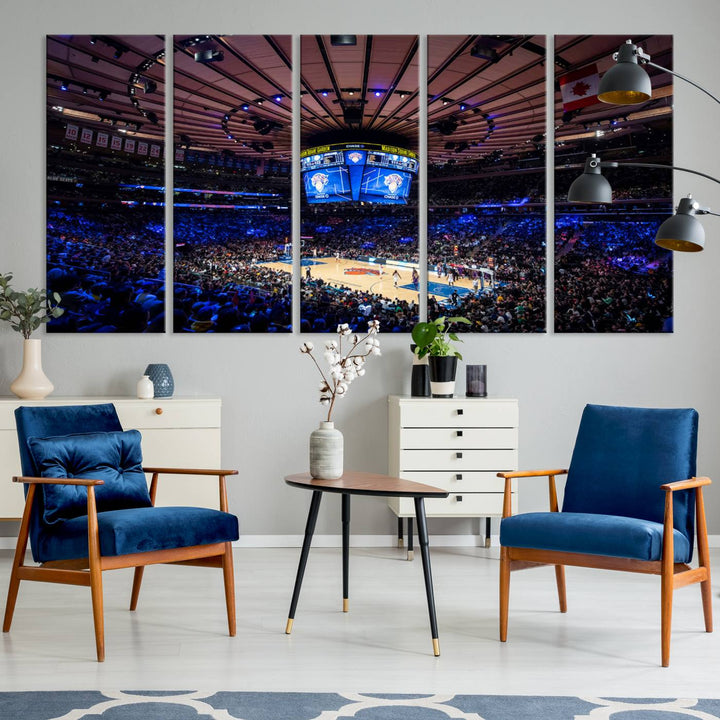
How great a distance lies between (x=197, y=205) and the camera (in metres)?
5.41

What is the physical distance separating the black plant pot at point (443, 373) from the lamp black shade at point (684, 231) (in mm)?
1537

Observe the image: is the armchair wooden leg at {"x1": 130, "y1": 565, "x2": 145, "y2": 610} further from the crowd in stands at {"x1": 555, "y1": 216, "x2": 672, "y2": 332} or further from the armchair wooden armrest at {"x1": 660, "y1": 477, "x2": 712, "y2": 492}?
the crowd in stands at {"x1": 555, "y1": 216, "x2": 672, "y2": 332}

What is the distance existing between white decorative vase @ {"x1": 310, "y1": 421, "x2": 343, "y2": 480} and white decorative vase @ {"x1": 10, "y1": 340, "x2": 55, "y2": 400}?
2207mm

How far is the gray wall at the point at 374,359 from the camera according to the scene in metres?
5.35

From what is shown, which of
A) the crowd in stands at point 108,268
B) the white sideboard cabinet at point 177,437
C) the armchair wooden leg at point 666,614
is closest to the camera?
the armchair wooden leg at point 666,614

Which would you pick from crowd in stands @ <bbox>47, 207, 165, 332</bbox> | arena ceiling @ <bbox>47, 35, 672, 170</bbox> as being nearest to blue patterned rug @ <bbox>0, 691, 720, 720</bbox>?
crowd in stands @ <bbox>47, 207, 165, 332</bbox>

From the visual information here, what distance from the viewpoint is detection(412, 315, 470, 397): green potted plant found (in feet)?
16.8

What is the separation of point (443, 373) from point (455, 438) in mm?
399

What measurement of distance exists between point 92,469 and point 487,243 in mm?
2898

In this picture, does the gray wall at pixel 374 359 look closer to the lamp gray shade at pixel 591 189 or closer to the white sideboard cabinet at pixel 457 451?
the white sideboard cabinet at pixel 457 451

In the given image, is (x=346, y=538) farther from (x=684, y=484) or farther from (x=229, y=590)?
(x=684, y=484)

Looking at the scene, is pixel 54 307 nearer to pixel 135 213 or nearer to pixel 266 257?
pixel 135 213

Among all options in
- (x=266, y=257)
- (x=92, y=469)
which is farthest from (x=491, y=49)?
(x=92, y=469)

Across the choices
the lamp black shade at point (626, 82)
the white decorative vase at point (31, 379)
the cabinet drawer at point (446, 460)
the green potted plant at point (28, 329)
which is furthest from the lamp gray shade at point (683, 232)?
the white decorative vase at point (31, 379)
